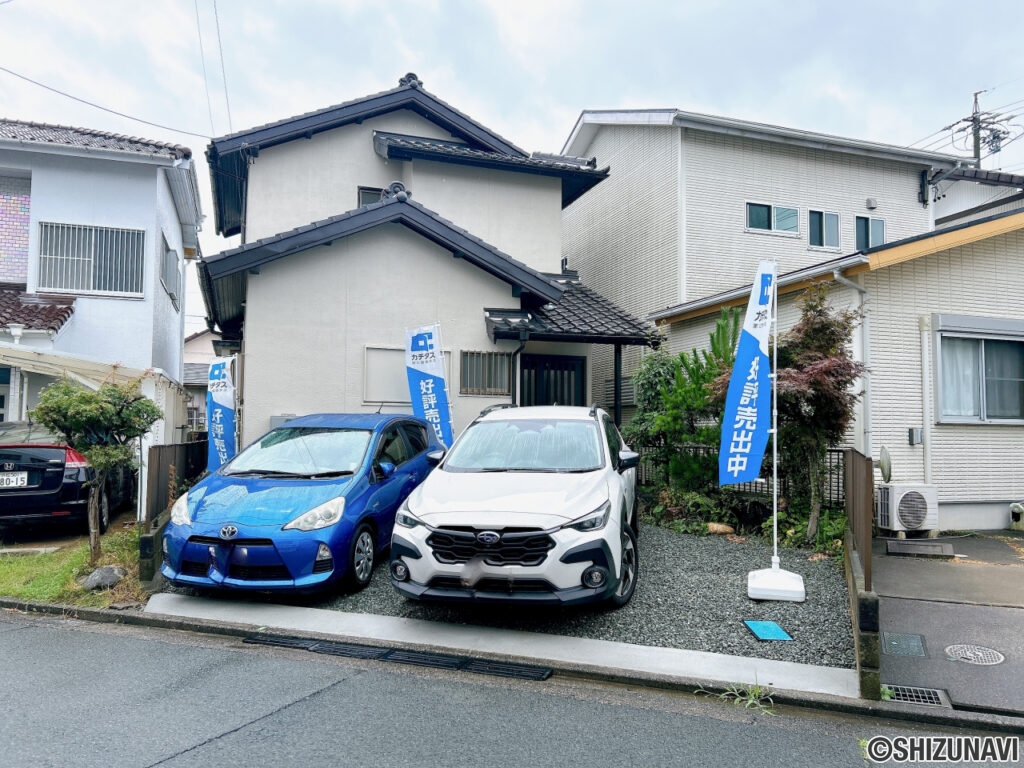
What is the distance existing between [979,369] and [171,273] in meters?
15.9

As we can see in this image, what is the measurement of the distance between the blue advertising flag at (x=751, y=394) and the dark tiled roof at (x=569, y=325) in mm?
4151

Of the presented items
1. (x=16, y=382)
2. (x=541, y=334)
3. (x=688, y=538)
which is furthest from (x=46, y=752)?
(x=16, y=382)

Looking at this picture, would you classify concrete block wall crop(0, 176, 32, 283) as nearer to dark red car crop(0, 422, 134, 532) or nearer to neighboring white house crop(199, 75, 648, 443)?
neighboring white house crop(199, 75, 648, 443)

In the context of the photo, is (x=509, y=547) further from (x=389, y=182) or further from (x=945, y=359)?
(x=389, y=182)

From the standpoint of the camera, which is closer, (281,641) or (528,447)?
(281,641)

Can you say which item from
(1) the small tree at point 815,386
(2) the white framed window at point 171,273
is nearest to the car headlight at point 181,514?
(1) the small tree at point 815,386

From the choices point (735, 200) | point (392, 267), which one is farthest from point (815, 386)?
point (735, 200)

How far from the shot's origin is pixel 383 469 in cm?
686

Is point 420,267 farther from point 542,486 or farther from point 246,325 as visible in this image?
point 542,486

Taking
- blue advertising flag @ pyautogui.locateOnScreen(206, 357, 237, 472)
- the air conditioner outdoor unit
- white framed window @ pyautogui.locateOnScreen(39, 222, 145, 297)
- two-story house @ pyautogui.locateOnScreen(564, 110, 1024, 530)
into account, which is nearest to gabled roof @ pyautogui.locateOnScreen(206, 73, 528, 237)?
white framed window @ pyautogui.locateOnScreen(39, 222, 145, 297)

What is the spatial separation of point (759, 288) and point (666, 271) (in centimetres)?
752

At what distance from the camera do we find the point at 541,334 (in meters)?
10.7

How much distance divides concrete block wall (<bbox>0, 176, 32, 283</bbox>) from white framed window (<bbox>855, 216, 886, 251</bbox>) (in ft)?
53.3

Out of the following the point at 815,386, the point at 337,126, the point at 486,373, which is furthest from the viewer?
the point at 337,126
